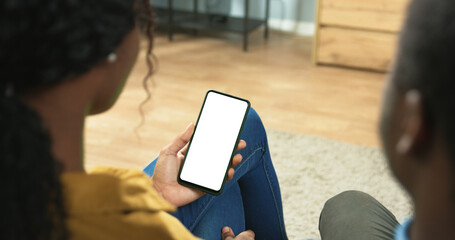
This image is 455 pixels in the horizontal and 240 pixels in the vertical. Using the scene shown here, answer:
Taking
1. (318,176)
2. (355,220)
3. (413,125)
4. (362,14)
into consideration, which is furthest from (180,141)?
(362,14)

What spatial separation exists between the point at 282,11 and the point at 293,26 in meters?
0.12

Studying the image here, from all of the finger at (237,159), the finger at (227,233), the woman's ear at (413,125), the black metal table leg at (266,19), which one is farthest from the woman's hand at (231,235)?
the black metal table leg at (266,19)

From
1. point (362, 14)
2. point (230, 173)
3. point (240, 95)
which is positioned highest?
point (230, 173)

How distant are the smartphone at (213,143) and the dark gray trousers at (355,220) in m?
0.23

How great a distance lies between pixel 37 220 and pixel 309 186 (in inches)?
55.6

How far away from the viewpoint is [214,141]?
1.14 meters

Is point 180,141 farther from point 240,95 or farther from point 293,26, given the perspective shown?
point 293,26

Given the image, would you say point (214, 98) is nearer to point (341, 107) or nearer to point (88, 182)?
point (88, 182)

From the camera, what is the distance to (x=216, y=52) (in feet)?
11.0

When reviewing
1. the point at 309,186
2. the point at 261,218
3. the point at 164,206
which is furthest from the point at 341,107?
the point at 164,206

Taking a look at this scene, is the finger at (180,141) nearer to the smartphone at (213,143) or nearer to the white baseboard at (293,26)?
the smartphone at (213,143)

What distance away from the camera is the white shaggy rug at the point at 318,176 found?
172 centimetres

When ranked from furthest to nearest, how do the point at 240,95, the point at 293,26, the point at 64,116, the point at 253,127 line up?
the point at 293,26, the point at 240,95, the point at 253,127, the point at 64,116

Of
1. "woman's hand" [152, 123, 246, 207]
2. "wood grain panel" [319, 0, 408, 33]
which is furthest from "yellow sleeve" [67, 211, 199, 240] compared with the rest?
"wood grain panel" [319, 0, 408, 33]
